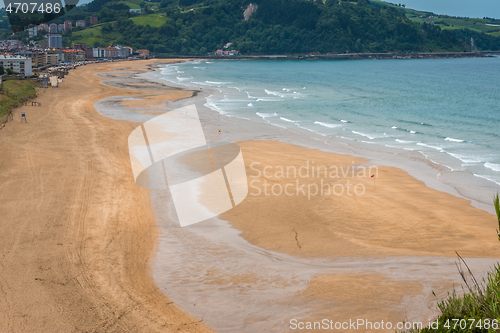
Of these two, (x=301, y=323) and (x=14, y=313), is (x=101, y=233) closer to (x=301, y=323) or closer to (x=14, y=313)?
(x=14, y=313)

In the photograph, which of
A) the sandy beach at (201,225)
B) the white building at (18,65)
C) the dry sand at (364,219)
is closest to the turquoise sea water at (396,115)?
the dry sand at (364,219)

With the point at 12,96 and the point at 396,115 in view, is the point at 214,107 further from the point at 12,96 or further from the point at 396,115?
the point at 12,96

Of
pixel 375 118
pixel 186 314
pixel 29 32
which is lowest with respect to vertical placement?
pixel 186 314

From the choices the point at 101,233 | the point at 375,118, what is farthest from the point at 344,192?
the point at 375,118

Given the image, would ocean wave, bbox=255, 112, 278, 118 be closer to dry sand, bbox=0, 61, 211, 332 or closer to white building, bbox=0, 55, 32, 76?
dry sand, bbox=0, 61, 211, 332

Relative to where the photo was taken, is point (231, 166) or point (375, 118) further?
point (375, 118)

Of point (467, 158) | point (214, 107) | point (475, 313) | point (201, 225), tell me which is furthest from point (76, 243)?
point (214, 107)

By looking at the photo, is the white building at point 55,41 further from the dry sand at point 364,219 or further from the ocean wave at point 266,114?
the dry sand at point 364,219

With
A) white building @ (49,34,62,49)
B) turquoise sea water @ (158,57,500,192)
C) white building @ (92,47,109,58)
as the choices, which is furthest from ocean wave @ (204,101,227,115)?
white building @ (49,34,62,49)
